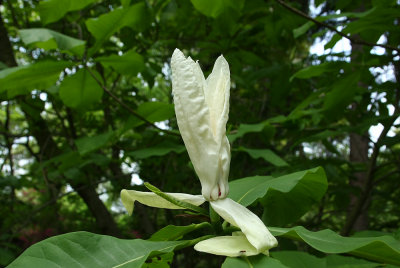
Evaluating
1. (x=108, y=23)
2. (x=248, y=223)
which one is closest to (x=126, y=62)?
(x=108, y=23)

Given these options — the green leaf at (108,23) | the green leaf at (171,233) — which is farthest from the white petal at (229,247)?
the green leaf at (108,23)

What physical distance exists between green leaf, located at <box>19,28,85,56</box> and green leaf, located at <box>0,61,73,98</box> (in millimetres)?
88

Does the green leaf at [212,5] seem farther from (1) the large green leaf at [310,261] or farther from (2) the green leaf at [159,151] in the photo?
(1) the large green leaf at [310,261]

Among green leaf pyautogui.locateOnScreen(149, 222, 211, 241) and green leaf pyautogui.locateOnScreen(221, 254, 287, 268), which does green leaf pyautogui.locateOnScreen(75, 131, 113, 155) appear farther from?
green leaf pyautogui.locateOnScreen(221, 254, 287, 268)

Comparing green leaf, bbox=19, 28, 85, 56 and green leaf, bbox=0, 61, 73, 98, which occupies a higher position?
green leaf, bbox=19, 28, 85, 56

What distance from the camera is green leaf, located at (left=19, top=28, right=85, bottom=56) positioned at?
1799 mm

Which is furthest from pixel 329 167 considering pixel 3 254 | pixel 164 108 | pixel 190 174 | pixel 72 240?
pixel 3 254

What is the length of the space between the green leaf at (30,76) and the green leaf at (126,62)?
11.1 inches

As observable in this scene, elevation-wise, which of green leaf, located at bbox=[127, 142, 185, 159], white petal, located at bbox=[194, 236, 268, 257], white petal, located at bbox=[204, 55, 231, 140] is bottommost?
white petal, located at bbox=[194, 236, 268, 257]

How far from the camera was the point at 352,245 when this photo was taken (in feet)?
3.00

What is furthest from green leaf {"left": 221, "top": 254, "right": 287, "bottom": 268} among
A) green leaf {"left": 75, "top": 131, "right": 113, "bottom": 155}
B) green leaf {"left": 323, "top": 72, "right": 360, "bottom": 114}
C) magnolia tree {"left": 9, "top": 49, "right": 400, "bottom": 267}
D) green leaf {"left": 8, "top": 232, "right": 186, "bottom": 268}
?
green leaf {"left": 323, "top": 72, "right": 360, "bottom": 114}

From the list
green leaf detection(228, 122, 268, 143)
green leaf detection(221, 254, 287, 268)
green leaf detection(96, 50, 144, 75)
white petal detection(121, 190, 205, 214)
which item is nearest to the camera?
green leaf detection(221, 254, 287, 268)

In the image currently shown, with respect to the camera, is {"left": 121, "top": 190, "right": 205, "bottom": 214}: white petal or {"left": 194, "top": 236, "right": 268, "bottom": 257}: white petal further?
{"left": 121, "top": 190, "right": 205, "bottom": 214}: white petal

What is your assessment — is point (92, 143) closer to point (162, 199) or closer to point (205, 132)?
point (162, 199)
